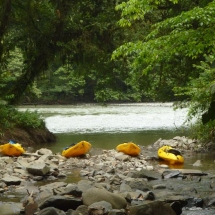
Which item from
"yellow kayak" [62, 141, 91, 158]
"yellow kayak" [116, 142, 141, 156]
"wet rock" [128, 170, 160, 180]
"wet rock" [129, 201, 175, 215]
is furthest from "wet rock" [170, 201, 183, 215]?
"yellow kayak" [116, 142, 141, 156]

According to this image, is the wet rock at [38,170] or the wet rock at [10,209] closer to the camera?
the wet rock at [10,209]

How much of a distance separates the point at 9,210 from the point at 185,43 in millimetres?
3588

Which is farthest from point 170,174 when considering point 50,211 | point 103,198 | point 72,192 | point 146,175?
point 50,211

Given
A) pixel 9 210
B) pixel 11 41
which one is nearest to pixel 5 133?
pixel 11 41

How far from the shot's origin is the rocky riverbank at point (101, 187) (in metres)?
5.64

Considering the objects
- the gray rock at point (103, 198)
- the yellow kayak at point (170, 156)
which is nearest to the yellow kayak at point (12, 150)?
the yellow kayak at point (170, 156)

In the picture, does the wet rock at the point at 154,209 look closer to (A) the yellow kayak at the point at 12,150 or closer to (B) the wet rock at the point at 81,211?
(B) the wet rock at the point at 81,211

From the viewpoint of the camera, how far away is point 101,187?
696 cm

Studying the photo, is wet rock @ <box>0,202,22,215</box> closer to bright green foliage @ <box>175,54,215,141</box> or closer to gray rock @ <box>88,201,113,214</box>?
A: gray rock @ <box>88,201,113,214</box>

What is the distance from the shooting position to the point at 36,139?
1475 cm

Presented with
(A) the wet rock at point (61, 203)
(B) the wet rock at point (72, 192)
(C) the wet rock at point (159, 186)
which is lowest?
(C) the wet rock at point (159, 186)

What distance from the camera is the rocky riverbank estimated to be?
5.64 m

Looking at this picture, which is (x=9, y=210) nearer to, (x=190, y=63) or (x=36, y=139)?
(x=36, y=139)

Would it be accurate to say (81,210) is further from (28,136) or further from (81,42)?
(81,42)
